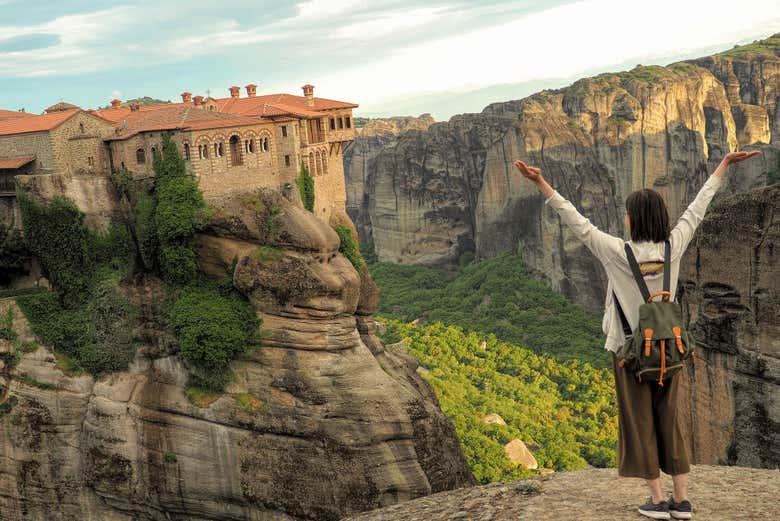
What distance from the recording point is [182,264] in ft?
115

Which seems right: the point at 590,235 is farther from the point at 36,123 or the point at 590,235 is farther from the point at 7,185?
the point at 7,185

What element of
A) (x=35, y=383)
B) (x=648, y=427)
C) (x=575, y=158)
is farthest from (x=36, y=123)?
(x=575, y=158)

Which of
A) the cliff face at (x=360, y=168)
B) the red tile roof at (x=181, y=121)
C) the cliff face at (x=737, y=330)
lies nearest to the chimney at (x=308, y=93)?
the red tile roof at (x=181, y=121)

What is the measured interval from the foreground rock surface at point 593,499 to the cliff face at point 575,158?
161 feet

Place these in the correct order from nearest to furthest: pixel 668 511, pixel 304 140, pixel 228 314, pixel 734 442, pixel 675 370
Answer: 1. pixel 675 370
2. pixel 668 511
3. pixel 734 442
4. pixel 228 314
5. pixel 304 140

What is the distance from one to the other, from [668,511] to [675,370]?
180 centimetres

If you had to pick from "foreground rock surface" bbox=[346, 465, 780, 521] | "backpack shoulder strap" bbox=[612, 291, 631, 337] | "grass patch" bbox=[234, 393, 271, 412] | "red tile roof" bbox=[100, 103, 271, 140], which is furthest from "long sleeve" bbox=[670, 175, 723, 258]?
"red tile roof" bbox=[100, 103, 271, 140]

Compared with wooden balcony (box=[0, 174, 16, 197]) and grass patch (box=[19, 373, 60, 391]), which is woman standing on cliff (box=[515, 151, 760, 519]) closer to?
grass patch (box=[19, 373, 60, 391])

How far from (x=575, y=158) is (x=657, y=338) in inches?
2382

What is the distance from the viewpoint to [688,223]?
348 inches

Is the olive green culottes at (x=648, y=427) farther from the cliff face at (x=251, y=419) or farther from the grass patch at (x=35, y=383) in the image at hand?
the grass patch at (x=35, y=383)

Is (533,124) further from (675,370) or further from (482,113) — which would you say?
(675,370)

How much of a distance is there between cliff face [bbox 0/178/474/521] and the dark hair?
23790 mm

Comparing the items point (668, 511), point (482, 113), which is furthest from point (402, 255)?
point (668, 511)
